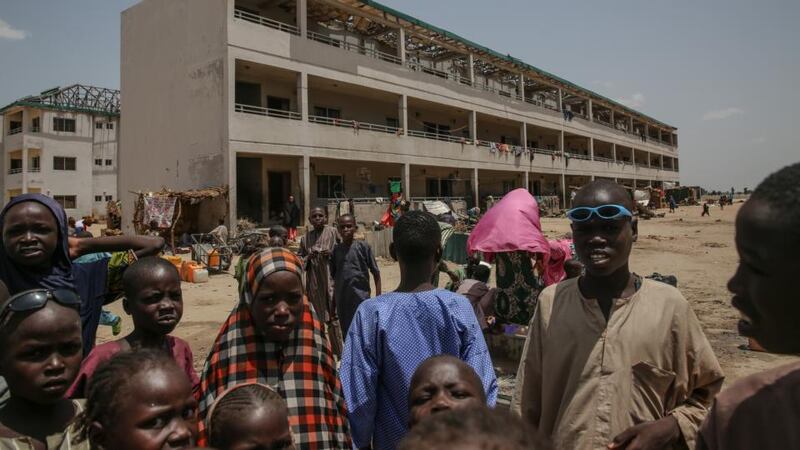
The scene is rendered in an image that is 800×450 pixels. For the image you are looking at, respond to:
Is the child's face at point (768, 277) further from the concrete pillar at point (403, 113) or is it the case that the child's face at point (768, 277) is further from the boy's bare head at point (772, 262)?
the concrete pillar at point (403, 113)

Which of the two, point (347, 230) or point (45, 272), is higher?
point (347, 230)

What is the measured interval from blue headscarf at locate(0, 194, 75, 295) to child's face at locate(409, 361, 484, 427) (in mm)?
1714

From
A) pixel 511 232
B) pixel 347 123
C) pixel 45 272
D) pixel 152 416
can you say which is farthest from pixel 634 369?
pixel 347 123

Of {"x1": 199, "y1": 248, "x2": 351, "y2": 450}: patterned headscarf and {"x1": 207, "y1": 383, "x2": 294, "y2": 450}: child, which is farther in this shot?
{"x1": 199, "y1": 248, "x2": 351, "y2": 450}: patterned headscarf

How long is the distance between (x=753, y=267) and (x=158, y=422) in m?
1.49

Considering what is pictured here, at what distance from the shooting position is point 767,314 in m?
0.90

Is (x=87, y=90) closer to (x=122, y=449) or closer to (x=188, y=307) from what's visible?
(x=188, y=307)

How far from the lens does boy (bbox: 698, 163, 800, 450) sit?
877 mm

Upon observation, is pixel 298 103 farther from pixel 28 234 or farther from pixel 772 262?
pixel 772 262

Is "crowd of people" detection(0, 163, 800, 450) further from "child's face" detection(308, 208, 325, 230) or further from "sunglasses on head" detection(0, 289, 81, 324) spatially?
"child's face" detection(308, 208, 325, 230)

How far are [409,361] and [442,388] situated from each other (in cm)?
35

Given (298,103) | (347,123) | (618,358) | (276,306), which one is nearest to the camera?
(618,358)

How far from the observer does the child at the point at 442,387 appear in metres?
1.56

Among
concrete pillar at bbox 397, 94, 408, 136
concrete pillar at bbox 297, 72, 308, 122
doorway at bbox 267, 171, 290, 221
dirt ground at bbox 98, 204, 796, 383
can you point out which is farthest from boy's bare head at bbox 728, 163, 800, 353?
concrete pillar at bbox 397, 94, 408, 136
